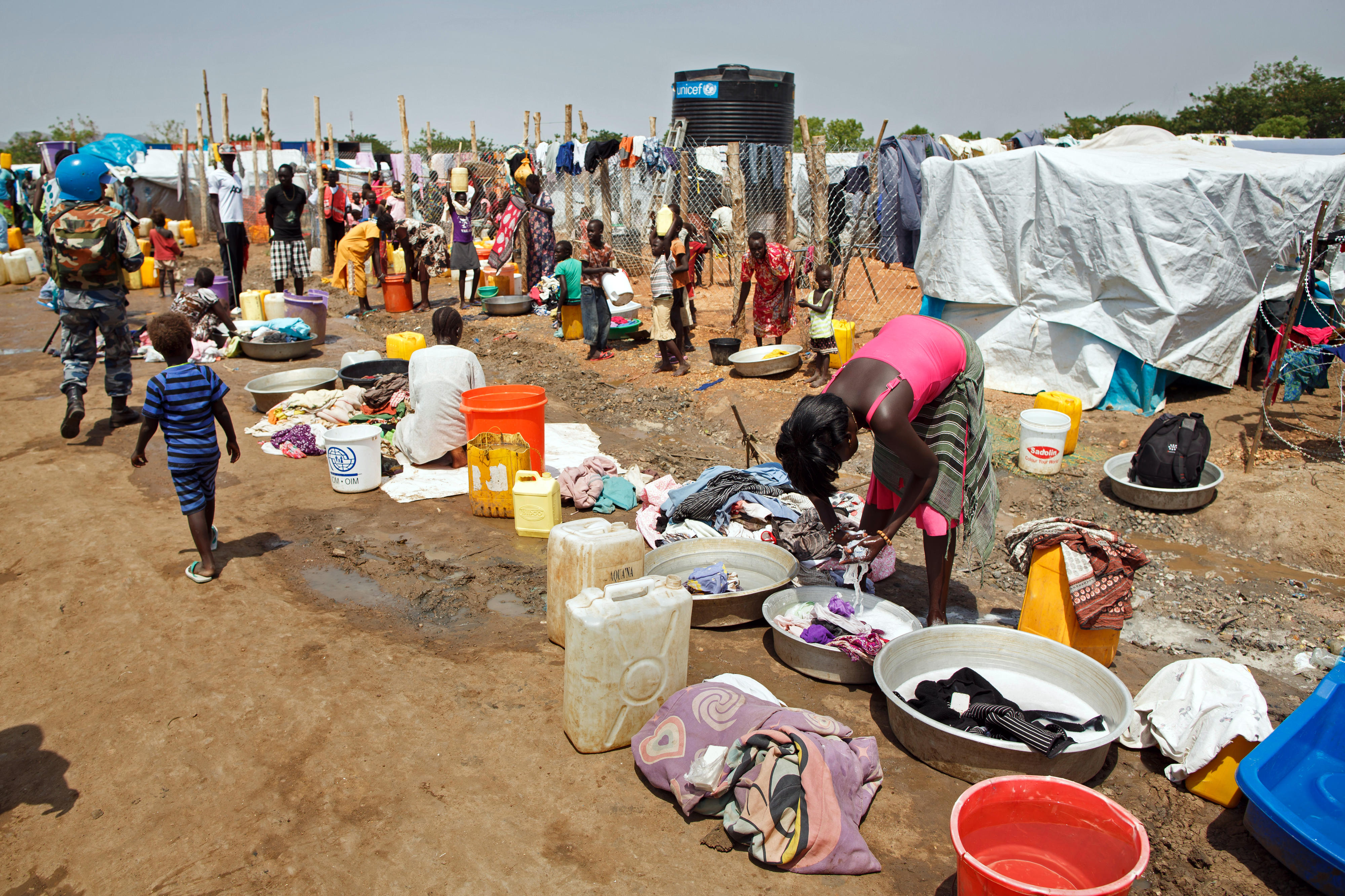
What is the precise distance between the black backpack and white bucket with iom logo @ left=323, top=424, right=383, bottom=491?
19.1ft

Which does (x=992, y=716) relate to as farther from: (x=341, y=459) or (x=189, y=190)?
(x=189, y=190)

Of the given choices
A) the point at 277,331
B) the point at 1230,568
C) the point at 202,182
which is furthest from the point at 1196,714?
the point at 202,182

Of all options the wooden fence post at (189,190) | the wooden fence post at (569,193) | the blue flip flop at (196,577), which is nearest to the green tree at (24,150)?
the wooden fence post at (189,190)

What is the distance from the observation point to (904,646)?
343 cm

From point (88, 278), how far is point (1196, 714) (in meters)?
8.23

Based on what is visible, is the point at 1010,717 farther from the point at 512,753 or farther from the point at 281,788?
the point at 281,788

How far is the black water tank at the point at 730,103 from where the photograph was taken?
54.8ft

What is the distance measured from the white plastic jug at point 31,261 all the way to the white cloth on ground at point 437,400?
1449 centimetres

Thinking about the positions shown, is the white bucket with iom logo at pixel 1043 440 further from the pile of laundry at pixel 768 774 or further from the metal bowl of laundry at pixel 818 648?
the pile of laundry at pixel 768 774

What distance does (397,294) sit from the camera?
13367mm

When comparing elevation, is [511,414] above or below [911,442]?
below

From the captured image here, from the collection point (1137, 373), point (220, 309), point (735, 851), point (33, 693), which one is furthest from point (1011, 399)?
point (220, 309)

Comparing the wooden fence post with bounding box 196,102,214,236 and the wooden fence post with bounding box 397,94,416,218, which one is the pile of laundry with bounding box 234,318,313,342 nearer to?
the wooden fence post with bounding box 397,94,416,218

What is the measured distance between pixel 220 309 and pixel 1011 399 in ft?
29.3
